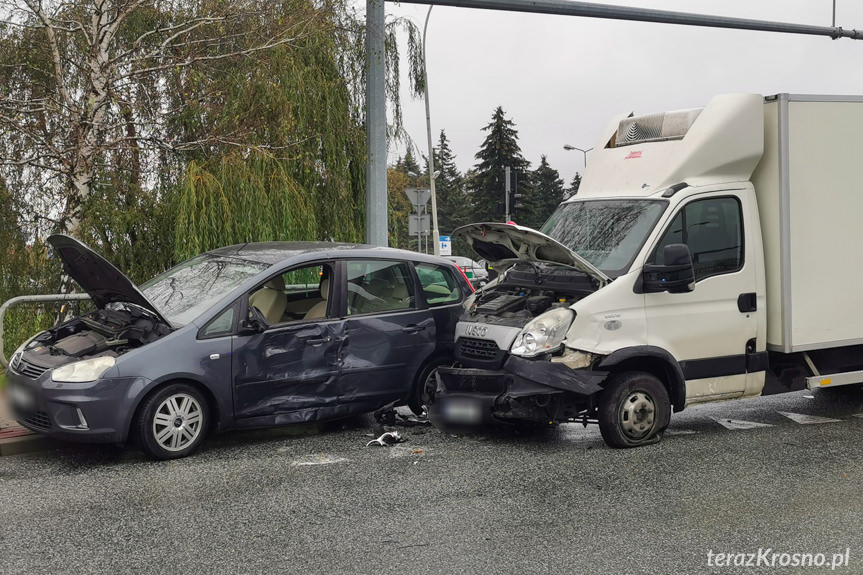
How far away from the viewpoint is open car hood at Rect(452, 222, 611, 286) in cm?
689

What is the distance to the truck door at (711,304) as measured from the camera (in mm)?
7082

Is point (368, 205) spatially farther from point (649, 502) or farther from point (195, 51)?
point (649, 502)

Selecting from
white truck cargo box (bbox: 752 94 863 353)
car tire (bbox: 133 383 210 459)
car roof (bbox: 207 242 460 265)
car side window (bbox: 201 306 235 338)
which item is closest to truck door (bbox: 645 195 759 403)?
white truck cargo box (bbox: 752 94 863 353)

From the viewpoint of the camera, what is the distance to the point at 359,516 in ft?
17.5

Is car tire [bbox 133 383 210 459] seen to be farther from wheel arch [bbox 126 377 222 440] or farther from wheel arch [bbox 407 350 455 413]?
wheel arch [bbox 407 350 455 413]

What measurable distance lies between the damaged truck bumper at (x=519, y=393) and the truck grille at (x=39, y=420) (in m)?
3.02

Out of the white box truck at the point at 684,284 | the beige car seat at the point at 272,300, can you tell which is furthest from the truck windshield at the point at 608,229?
the beige car seat at the point at 272,300

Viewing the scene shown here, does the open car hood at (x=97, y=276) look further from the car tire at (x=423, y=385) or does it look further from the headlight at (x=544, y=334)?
the headlight at (x=544, y=334)

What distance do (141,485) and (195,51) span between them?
7456 millimetres

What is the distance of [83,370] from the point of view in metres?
6.41

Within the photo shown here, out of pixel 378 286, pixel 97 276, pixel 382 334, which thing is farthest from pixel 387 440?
pixel 97 276

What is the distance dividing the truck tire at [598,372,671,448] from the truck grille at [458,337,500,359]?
93cm

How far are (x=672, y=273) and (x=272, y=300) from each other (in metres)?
3.34

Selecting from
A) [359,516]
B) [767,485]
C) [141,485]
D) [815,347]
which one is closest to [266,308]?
[141,485]
